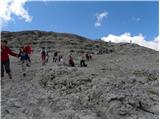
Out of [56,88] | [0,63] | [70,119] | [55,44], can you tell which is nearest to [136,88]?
[56,88]

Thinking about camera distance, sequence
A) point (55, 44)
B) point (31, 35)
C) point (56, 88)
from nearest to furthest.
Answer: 1. point (56, 88)
2. point (55, 44)
3. point (31, 35)

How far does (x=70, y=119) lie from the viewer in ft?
45.7

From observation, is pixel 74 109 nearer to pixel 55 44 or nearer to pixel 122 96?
pixel 122 96

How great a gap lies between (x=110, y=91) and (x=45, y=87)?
12.0 feet

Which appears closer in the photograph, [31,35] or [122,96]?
[122,96]

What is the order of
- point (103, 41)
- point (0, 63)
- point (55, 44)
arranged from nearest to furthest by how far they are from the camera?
point (0, 63), point (55, 44), point (103, 41)

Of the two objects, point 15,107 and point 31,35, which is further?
point 31,35

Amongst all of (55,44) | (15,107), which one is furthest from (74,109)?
(55,44)

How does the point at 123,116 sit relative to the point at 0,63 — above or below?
below

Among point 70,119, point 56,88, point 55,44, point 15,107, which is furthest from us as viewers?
point 55,44

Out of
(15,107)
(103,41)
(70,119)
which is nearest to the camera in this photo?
(70,119)

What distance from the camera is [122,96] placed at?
16047 mm

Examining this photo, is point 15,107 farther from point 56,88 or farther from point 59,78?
point 59,78

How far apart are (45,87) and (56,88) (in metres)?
0.67
